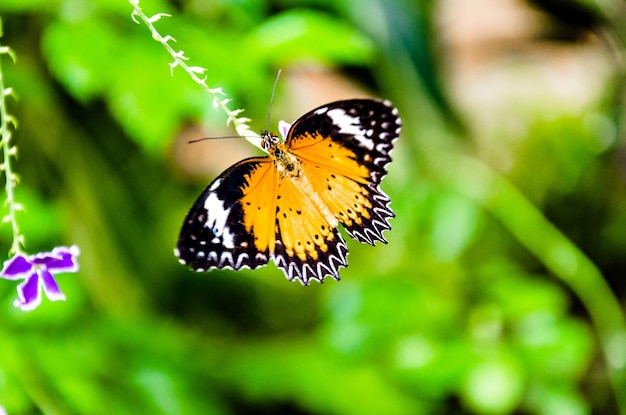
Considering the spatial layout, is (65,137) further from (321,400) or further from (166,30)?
(321,400)

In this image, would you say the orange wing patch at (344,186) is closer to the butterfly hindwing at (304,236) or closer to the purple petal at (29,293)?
the butterfly hindwing at (304,236)

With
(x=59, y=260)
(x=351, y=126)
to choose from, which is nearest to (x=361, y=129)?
(x=351, y=126)

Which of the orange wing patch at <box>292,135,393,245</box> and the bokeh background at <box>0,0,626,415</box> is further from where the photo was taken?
the bokeh background at <box>0,0,626,415</box>

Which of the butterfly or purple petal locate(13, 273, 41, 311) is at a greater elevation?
the butterfly

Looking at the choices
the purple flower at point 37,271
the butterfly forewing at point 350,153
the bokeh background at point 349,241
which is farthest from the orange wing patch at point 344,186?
the bokeh background at point 349,241

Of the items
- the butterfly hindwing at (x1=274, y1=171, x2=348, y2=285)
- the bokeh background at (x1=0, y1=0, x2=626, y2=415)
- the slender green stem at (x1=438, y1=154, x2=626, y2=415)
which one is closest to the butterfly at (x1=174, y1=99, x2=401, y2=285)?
the butterfly hindwing at (x1=274, y1=171, x2=348, y2=285)

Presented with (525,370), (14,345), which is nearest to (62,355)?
(14,345)

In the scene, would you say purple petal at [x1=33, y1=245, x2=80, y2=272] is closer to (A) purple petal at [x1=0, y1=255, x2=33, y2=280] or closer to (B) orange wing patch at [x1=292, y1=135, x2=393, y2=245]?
(A) purple petal at [x1=0, y1=255, x2=33, y2=280]

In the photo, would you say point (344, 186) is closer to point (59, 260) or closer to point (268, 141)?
point (268, 141)
